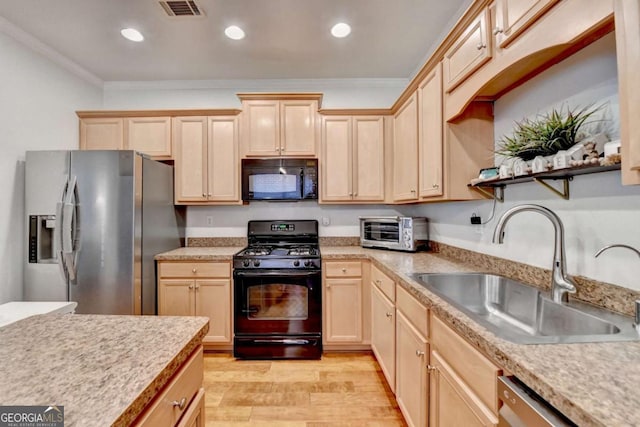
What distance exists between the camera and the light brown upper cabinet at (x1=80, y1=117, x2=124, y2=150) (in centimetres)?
302

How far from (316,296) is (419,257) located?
37.8 inches

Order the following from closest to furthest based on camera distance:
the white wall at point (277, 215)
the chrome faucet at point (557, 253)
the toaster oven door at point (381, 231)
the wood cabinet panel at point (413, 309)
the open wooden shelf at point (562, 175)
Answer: the open wooden shelf at point (562, 175)
the chrome faucet at point (557, 253)
the wood cabinet panel at point (413, 309)
the toaster oven door at point (381, 231)
the white wall at point (277, 215)

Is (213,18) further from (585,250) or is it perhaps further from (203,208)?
(585,250)

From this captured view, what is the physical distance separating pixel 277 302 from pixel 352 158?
1589mm

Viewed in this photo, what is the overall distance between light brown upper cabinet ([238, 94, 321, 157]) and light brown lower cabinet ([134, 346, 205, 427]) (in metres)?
2.26

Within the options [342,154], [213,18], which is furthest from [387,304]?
[213,18]

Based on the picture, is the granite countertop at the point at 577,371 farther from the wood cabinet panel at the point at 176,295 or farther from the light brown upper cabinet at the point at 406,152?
the wood cabinet panel at the point at 176,295

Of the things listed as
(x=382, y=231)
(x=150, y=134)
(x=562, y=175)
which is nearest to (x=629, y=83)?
(x=562, y=175)

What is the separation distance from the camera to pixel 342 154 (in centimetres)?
300

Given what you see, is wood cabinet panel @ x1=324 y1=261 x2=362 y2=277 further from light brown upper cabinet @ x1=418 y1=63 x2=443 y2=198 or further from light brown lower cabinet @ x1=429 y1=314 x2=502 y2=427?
light brown lower cabinet @ x1=429 y1=314 x2=502 y2=427

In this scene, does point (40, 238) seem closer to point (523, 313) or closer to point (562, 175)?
point (523, 313)

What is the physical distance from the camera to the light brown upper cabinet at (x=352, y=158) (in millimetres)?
3000

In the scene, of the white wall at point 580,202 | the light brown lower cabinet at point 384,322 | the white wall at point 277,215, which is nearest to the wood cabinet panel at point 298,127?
the white wall at point 277,215

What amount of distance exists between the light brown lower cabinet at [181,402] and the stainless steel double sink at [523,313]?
0.98 metres
